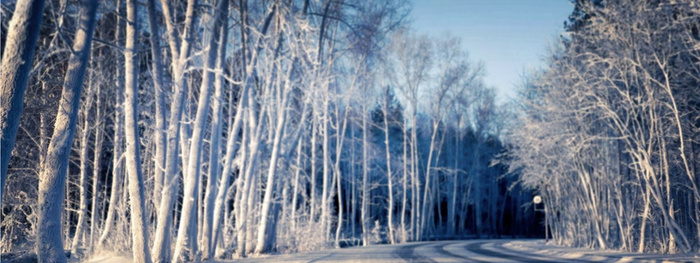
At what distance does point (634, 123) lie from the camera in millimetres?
21688

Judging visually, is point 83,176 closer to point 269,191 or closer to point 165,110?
point 269,191

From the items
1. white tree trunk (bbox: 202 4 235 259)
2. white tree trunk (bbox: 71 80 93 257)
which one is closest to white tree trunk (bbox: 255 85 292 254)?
white tree trunk (bbox: 202 4 235 259)

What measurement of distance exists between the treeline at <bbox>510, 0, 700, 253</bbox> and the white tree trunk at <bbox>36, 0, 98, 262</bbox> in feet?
50.6

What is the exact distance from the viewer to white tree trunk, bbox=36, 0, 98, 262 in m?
9.14

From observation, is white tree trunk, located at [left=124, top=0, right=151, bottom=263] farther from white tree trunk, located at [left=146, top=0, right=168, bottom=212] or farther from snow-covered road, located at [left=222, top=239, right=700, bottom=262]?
snow-covered road, located at [left=222, top=239, right=700, bottom=262]

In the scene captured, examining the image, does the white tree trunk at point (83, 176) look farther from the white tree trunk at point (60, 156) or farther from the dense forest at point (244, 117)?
the white tree trunk at point (60, 156)

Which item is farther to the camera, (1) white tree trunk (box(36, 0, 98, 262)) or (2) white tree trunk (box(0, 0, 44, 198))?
(1) white tree trunk (box(36, 0, 98, 262))

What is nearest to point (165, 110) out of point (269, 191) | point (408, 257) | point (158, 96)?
point (158, 96)

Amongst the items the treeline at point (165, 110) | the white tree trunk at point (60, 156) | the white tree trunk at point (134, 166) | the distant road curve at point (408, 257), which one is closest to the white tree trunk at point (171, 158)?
the treeline at point (165, 110)

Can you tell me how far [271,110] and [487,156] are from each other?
153 feet

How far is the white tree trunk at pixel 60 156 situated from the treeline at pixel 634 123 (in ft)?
50.6

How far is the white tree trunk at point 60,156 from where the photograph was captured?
9.14 metres

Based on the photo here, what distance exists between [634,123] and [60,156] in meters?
19.8

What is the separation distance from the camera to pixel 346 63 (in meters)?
29.5
